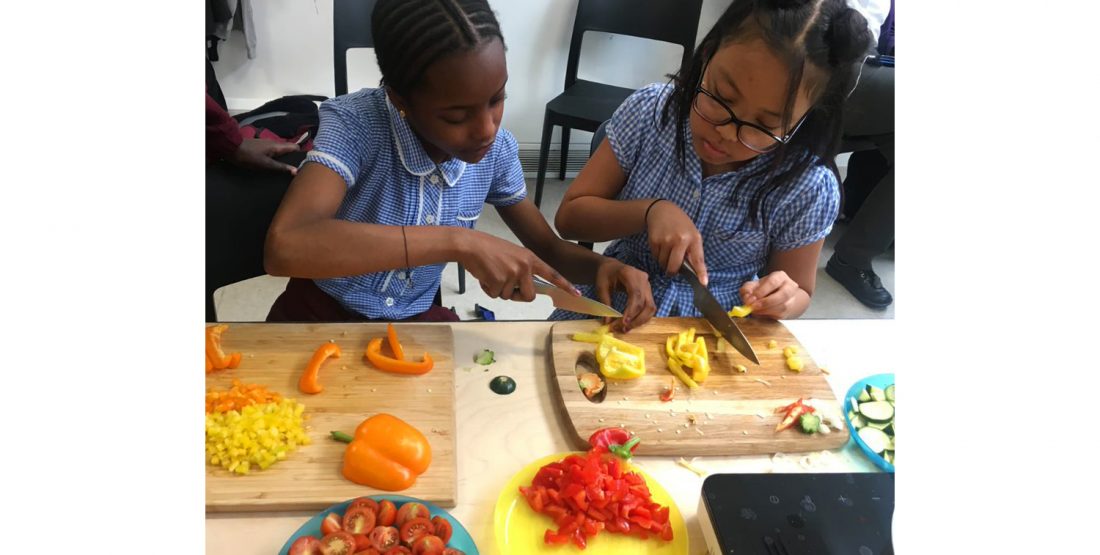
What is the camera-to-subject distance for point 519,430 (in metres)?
0.77

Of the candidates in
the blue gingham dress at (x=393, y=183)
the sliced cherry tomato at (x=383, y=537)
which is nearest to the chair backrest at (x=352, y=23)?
the blue gingham dress at (x=393, y=183)

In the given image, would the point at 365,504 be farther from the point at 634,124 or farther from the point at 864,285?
the point at 864,285

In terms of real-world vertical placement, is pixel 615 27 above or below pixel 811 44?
below

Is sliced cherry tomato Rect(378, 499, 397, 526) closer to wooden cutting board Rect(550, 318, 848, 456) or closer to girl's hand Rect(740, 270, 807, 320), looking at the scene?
wooden cutting board Rect(550, 318, 848, 456)

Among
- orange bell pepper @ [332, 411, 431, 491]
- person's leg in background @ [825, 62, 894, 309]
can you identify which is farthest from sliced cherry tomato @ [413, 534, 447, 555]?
person's leg in background @ [825, 62, 894, 309]

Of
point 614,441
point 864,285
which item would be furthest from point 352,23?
point 864,285

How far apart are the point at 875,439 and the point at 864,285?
180 centimetres

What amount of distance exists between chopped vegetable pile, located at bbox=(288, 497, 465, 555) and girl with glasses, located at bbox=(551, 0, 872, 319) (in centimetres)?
54

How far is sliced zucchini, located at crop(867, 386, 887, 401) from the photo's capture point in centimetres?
84

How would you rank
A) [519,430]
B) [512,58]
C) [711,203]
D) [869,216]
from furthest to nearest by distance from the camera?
[869,216], [512,58], [711,203], [519,430]

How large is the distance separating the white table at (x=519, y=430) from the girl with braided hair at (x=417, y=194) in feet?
0.31
